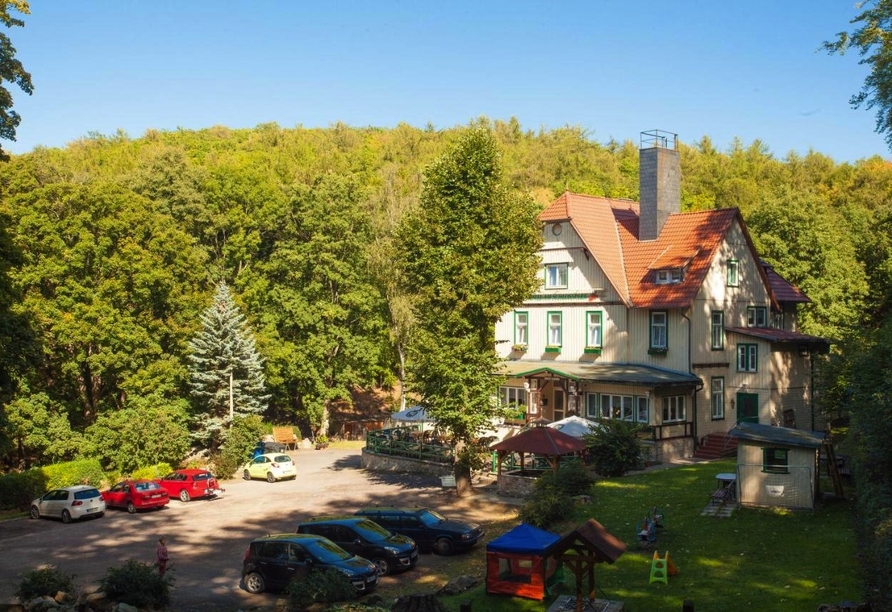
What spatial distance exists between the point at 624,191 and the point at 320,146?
39583mm

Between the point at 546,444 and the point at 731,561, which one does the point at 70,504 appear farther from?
the point at 731,561

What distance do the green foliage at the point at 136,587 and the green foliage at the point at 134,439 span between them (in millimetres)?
24805

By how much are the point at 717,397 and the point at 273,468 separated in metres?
22.7

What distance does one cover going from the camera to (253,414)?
48656mm

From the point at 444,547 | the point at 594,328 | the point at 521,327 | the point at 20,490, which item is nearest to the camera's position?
the point at 444,547

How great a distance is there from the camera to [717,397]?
135 feet

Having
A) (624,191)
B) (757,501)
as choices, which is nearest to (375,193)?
(624,191)

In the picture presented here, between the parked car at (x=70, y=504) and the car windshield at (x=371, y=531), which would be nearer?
the car windshield at (x=371, y=531)

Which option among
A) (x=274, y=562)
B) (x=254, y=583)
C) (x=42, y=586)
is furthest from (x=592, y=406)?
(x=42, y=586)

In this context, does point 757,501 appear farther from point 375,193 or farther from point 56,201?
point 375,193

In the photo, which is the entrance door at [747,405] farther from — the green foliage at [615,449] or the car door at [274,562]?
the car door at [274,562]

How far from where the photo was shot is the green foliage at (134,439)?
42.7 metres

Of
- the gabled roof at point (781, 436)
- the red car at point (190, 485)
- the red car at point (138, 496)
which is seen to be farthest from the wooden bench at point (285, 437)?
the gabled roof at point (781, 436)

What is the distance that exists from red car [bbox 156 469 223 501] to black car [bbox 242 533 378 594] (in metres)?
14.9
